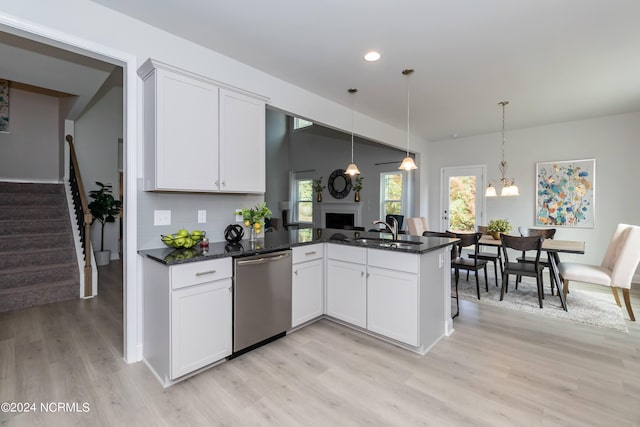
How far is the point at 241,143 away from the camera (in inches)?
110

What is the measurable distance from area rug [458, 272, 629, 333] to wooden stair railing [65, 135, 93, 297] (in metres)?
5.05

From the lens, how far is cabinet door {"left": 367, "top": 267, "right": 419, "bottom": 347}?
8.14 feet

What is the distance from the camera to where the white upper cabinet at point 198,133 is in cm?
229

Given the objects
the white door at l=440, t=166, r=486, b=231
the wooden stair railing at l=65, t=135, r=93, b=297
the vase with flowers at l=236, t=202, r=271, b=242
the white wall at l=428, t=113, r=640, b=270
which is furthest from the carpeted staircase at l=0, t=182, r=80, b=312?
the white wall at l=428, t=113, r=640, b=270

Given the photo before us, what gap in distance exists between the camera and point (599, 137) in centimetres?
508

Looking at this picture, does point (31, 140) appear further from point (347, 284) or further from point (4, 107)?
point (347, 284)

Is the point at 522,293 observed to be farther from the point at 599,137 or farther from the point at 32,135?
the point at 32,135

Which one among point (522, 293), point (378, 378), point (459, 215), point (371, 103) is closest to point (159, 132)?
point (378, 378)

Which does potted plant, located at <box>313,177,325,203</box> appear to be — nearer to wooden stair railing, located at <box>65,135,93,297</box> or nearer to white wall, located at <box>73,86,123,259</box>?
white wall, located at <box>73,86,123,259</box>

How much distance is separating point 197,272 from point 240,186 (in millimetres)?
980

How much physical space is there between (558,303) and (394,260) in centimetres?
273

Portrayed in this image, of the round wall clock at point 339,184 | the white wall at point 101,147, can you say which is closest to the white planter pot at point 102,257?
the white wall at point 101,147

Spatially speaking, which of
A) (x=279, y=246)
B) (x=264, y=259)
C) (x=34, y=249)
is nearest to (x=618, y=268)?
(x=279, y=246)

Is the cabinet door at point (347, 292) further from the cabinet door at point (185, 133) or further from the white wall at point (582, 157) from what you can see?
the white wall at point (582, 157)
